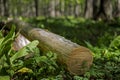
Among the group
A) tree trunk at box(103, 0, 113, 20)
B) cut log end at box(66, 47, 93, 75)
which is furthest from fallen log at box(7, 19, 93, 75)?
tree trunk at box(103, 0, 113, 20)

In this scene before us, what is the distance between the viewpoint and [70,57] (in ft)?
16.5

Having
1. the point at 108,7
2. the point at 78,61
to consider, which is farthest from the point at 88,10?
the point at 78,61

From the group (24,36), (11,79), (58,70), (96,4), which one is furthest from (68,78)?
(96,4)

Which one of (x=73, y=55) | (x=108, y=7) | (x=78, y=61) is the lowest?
(x=108, y=7)

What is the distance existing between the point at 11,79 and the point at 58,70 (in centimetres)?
87

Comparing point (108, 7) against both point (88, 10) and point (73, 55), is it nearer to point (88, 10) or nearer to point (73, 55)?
point (88, 10)

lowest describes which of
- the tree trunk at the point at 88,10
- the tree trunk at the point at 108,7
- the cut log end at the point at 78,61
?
the tree trunk at the point at 88,10

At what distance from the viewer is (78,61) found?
16.7 ft

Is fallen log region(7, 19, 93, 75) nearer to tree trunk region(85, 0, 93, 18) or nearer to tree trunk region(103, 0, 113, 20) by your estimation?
tree trunk region(103, 0, 113, 20)

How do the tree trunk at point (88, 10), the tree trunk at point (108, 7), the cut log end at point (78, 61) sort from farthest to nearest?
1. the tree trunk at point (88, 10)
2. the tree trunk at point (108, 7)
3. the cut log end at point (78, 61)

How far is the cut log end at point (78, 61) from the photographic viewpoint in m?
5.03

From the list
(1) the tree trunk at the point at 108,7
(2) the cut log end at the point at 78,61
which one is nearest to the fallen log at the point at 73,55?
(2) the cut log end at the point at 78,61

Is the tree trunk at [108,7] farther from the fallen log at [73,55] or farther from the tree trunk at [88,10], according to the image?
the fallen log at [73,55]

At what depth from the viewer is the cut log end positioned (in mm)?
5027
